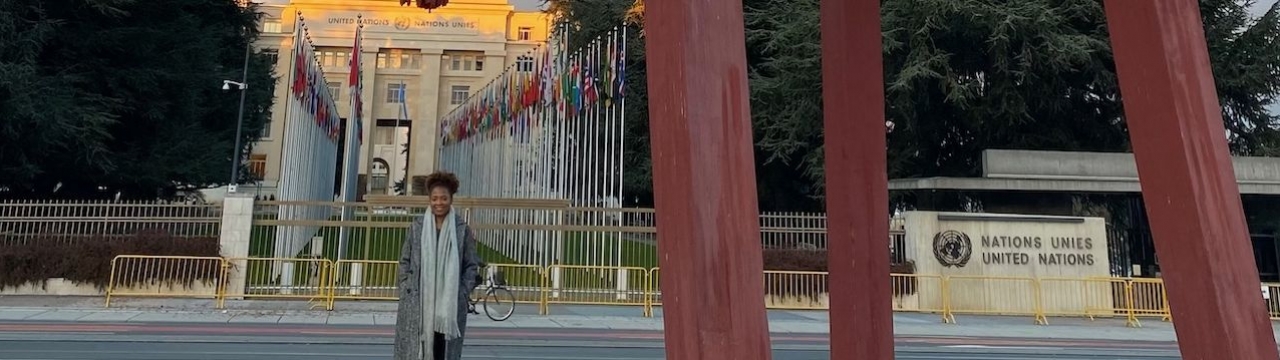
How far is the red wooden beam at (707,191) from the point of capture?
2.11 m

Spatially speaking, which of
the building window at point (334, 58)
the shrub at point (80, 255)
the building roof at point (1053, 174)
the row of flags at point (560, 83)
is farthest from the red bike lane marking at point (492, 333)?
the building window at point (334, 58)

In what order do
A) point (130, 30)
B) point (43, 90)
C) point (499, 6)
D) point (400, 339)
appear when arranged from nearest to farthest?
point (400, 339) → point (43, 90) → point (130, 30) → point (499, 6)

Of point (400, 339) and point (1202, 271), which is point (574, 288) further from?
point (1202, 271)

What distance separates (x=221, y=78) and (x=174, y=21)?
3256mm

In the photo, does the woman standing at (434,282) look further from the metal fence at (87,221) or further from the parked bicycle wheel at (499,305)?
the metal fence at (87,221)

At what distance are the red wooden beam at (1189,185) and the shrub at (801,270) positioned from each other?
43.6 ft

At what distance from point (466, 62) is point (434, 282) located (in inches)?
2532

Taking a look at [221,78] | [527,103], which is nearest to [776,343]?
[527,103]

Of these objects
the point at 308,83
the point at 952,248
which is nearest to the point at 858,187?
the point at 952,248

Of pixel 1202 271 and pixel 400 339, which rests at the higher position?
pixel 1202 271

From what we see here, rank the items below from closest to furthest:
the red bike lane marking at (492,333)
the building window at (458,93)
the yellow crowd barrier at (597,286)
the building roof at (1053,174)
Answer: the red bike lane marking at (492,333) < the yellow crowd barrier at (597,286) < the building roof at (1053,174) < the building window at (458,93)

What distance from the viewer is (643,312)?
14055 mm

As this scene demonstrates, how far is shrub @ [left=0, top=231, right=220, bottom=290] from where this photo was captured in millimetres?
14320

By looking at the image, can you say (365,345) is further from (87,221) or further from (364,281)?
(87,221)
